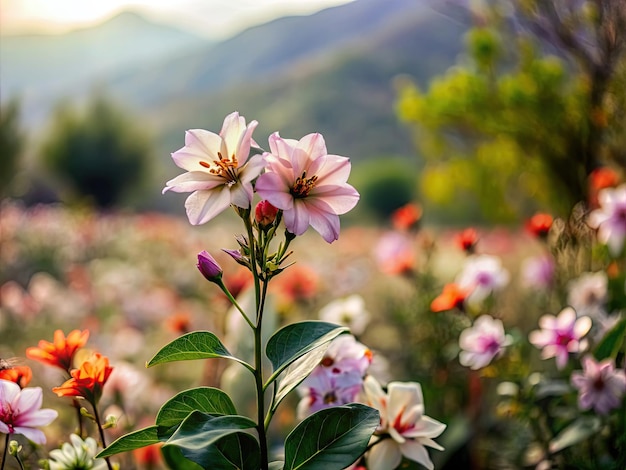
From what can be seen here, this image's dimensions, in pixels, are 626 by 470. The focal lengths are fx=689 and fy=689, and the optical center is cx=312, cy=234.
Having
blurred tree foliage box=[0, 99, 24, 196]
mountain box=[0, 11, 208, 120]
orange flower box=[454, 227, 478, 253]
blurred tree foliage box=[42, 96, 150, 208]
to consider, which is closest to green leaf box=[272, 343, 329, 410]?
orange flower box=[454, 227, 478, 253]

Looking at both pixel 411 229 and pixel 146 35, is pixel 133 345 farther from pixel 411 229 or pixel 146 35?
pixel 146 35

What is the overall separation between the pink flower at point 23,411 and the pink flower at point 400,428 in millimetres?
365

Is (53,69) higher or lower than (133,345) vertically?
lower

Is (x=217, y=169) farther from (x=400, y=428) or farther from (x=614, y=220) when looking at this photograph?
(x=614, y=220)

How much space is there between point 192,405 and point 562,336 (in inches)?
24.1

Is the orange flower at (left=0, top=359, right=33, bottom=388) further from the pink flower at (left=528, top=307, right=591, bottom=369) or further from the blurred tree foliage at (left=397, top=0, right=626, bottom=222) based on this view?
the blurred tree foliage at (left=397, top=0, right=626, bottom=222)

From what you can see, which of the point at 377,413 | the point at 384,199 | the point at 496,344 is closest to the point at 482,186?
the point at 496,344

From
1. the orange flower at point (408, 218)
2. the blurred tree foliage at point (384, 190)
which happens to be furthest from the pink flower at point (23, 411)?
the blurred tree foliage at point (384, 190)

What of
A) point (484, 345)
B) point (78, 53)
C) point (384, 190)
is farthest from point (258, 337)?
point (78, 53)

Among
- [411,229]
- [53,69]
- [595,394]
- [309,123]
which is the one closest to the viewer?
[595,394]

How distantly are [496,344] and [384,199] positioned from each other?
13.9 meters

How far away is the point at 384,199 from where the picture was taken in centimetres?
1486

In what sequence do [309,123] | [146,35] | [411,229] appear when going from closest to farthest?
[411,229]
[309,123]
[146,35]

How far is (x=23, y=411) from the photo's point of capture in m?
0.71
